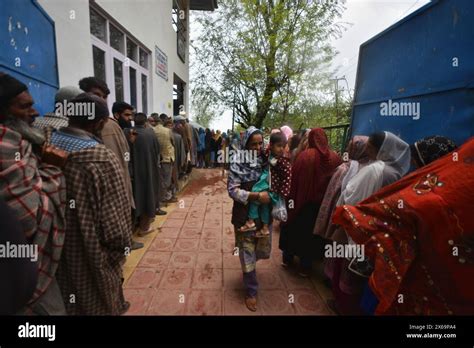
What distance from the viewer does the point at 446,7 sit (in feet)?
6.45

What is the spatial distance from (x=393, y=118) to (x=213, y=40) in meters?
10.9

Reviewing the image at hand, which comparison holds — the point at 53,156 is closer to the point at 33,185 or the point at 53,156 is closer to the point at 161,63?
the point at 33,185

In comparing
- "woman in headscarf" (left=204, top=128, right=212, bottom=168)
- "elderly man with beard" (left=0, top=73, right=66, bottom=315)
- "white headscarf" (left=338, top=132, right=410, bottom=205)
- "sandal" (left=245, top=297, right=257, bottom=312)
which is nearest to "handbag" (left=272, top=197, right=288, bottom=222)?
"white headscarf" (left=338, top=132, right=410, bottom=205)

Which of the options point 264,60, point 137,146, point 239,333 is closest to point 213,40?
point 264,60

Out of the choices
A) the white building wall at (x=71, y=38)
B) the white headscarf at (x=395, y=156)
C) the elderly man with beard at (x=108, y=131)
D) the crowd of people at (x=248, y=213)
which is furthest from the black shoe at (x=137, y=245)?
the white headscarf at (x=395, y=156)

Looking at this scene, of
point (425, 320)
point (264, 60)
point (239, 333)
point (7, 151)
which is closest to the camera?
point (7, 151)

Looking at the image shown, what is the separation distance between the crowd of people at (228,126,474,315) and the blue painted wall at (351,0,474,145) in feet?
1.42

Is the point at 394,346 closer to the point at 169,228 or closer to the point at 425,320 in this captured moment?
the point at 425,320

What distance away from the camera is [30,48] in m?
2.03

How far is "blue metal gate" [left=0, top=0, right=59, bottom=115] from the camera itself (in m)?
1.74

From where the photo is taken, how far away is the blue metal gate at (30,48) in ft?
5.71

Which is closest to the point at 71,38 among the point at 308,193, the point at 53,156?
the point at 53,156

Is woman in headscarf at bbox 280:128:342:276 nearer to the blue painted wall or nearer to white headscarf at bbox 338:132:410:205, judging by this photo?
white headscarf at bbox 338:132:410:205

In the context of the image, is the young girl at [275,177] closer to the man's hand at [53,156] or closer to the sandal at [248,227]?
the sandal at [248,227]
